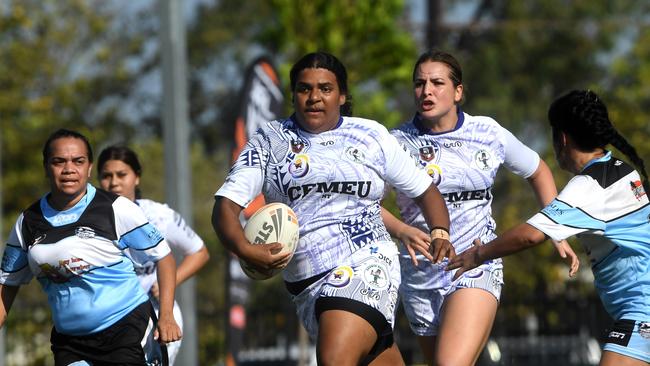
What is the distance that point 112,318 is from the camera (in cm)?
705

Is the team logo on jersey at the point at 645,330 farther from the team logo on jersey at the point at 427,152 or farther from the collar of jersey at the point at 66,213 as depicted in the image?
the collar of jersey at the point at 66,213

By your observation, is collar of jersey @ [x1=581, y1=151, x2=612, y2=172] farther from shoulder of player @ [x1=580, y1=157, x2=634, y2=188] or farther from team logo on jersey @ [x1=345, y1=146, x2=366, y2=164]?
team logo on jersey @ [x1=345, y1=146, x2=366, y2=164]

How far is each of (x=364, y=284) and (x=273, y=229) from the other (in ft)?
1.87

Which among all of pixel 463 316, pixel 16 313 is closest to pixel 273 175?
pixel 463 316

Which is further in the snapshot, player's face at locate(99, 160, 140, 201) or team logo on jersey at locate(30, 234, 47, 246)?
player's face at locate(99, 160, 140, 201)

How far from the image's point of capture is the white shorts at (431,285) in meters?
7.45

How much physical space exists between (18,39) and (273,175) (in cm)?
2652

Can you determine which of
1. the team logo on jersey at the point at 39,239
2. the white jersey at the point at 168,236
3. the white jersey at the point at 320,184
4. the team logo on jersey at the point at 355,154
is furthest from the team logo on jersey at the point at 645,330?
the white jersey at the point at 168,236

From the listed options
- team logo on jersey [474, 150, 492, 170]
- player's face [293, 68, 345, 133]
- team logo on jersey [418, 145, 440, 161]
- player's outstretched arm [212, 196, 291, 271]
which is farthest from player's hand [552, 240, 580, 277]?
player's outstretched arm [212, 196, 291, 271]

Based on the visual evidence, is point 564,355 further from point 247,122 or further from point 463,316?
point 463,316

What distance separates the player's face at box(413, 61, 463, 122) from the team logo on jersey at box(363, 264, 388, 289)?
4.32 ft

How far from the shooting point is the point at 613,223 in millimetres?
6465

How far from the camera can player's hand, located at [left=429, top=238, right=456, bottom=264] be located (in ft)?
22.3

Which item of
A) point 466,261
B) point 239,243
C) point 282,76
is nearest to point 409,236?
point 466,261
